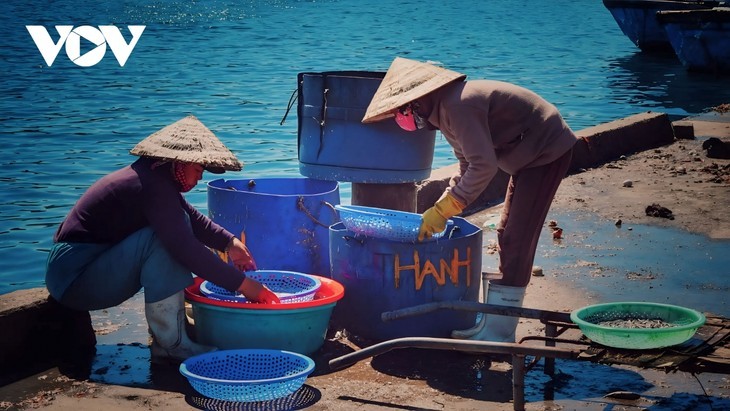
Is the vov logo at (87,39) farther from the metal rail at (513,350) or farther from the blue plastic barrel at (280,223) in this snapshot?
the metal rail at (513,350)

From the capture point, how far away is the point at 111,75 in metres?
22.7

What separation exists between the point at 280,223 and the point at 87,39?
2808cm

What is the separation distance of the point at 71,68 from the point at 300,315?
20176 millimetres

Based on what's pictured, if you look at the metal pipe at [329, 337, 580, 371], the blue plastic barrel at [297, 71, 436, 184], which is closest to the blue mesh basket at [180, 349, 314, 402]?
the metal pipe at [329, 337, 580, 371]

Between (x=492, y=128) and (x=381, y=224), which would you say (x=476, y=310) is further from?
(x=492, y=128)

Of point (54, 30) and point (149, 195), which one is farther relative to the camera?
point (54, 30)

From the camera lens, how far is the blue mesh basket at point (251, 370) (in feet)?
13.9

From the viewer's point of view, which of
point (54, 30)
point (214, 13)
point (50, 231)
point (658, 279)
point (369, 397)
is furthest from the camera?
point (214, 13)

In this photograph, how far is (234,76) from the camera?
23266 millimetres

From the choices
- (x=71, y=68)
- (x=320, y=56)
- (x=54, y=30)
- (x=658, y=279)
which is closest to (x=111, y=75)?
(x=71, y=68)

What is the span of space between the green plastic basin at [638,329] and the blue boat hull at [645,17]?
2241 cm

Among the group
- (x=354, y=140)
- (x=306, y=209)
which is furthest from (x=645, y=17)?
(x=306, y=209)

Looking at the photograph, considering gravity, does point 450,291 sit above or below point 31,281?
above

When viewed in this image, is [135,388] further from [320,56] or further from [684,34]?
[320,56]
